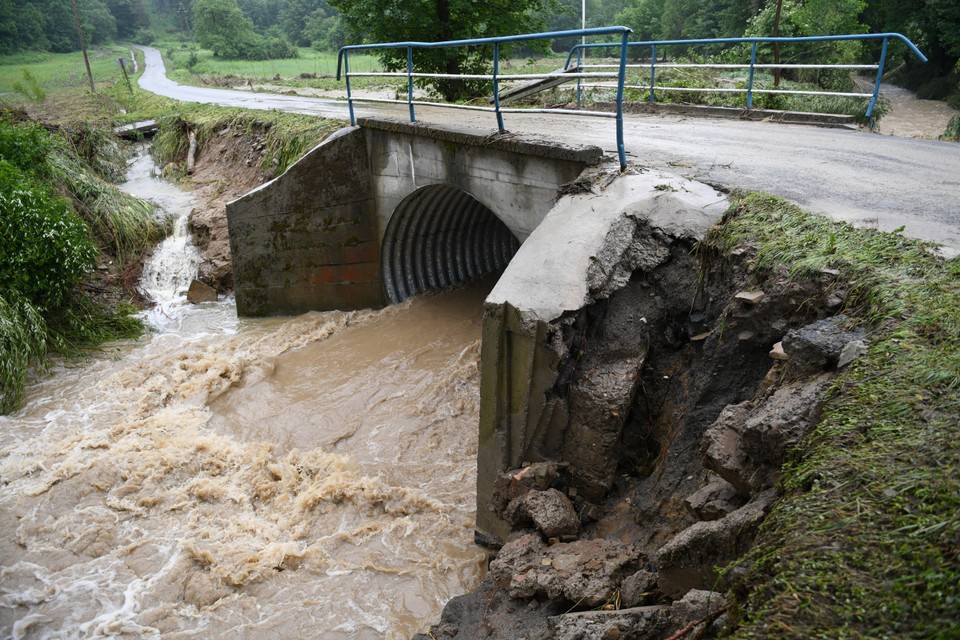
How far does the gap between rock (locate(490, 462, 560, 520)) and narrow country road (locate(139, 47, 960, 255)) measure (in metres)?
2.96

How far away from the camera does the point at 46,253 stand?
10.2 m

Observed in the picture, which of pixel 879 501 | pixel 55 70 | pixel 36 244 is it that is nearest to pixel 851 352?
pixel 879 501

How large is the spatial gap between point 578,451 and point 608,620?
1837mm

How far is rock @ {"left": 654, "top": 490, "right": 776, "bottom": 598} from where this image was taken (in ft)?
10.4

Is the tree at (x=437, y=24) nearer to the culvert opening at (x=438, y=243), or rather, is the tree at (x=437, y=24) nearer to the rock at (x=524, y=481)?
the culvert opening at (x=438, y=243)

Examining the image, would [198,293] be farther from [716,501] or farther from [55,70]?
[55,70]

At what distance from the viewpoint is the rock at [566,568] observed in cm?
404

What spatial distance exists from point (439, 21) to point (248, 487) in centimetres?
1093

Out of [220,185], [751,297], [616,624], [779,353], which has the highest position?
[751,297]

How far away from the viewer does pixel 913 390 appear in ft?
9.68

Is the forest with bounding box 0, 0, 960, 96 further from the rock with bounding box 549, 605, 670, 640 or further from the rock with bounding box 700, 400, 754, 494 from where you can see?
the rock with bounding box 549, 605, 670, 640

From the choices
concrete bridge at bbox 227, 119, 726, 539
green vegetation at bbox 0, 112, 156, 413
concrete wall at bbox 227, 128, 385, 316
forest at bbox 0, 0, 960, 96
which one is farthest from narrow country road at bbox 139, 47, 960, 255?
green vegetation at bbox 0, 112, 156, 413

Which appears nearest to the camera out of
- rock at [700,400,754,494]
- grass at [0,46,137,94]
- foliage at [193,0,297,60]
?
rock at [700,400,754,494]

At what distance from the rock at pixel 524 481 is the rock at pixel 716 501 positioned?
146 cm
